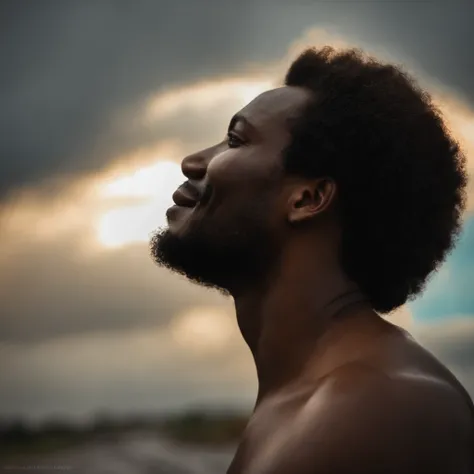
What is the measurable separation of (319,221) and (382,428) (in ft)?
1.04

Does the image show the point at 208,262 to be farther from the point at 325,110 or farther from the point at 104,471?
the point at 104,471

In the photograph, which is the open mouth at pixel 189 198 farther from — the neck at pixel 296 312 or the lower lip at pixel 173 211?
the neck at pixel 296 312

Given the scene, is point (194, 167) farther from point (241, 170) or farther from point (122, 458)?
point (122, 458)

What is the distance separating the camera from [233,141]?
1.22 m

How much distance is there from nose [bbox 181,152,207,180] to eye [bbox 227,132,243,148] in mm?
49

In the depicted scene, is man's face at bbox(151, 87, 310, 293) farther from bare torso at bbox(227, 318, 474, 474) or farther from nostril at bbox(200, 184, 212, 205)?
bare torso at bbox(227, 318, 474, 474)

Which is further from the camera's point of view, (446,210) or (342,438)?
(446,210)

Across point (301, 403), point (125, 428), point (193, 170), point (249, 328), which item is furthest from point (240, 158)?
point (125, 428)

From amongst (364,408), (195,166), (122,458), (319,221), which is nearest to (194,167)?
(195,166)

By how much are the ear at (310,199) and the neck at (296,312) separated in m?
0.05

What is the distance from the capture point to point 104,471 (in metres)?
2.72

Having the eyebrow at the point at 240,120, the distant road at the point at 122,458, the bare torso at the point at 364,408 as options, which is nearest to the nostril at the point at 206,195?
the eyebrow at the point at 240,120

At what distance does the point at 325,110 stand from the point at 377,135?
0.08 metres

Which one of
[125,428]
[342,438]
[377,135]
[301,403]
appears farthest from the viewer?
[125,428]
